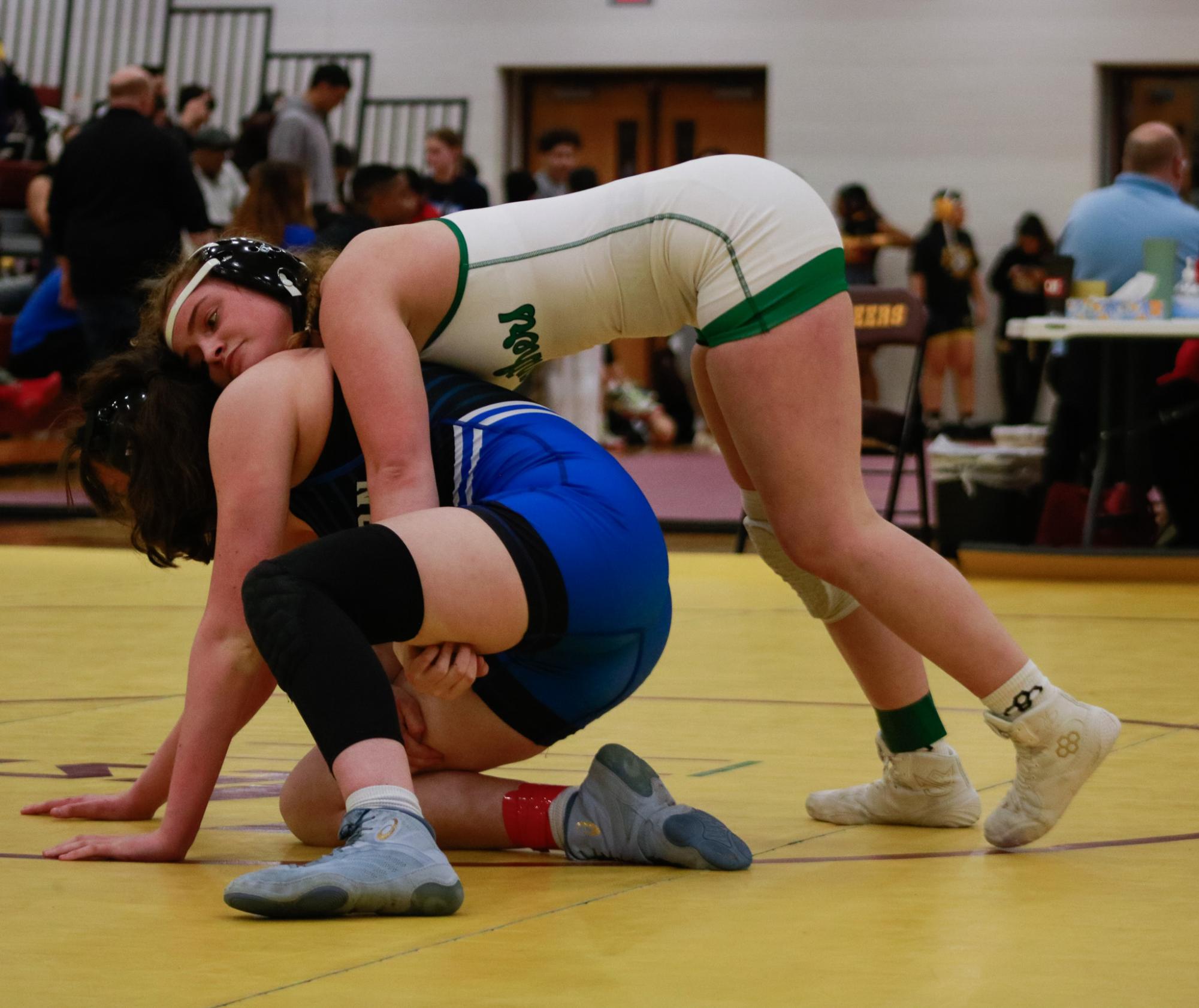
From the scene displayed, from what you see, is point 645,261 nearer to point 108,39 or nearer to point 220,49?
point 220,49

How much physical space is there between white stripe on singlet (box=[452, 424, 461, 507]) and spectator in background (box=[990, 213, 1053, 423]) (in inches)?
462

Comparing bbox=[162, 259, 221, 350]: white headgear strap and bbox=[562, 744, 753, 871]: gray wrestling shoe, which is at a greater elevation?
bbox=[162, 259, 221, 350]: white headgear strap

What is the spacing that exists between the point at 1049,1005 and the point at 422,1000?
0.53m

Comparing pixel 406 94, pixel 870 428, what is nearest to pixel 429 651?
pixel 870 428

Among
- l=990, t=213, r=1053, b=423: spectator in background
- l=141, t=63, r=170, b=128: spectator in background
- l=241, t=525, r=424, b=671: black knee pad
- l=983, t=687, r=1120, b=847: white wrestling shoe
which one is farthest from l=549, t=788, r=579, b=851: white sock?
l=990, t=213, r=1053, b=423: spectator in background

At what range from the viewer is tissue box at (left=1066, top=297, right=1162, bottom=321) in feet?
18.7

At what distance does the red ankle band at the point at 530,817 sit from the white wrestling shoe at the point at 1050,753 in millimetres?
530

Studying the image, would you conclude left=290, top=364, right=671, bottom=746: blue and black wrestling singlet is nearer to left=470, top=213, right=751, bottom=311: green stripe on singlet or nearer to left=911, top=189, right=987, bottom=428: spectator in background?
left=470, top=213, right=751, bottom=311: green stripe on singlet

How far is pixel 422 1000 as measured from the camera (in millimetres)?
1617

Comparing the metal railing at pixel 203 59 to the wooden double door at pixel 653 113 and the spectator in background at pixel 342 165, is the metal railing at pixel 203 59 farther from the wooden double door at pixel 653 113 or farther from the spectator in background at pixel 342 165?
the spectator in background at pixel 342 165

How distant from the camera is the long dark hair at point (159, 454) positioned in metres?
2.26

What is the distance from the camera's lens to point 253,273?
7.63 feet

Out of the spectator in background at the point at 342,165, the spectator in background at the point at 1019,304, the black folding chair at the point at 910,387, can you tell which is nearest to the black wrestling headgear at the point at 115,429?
the black folding chair at the point at 910,387

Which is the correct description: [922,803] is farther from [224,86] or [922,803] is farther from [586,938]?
[224,86]
